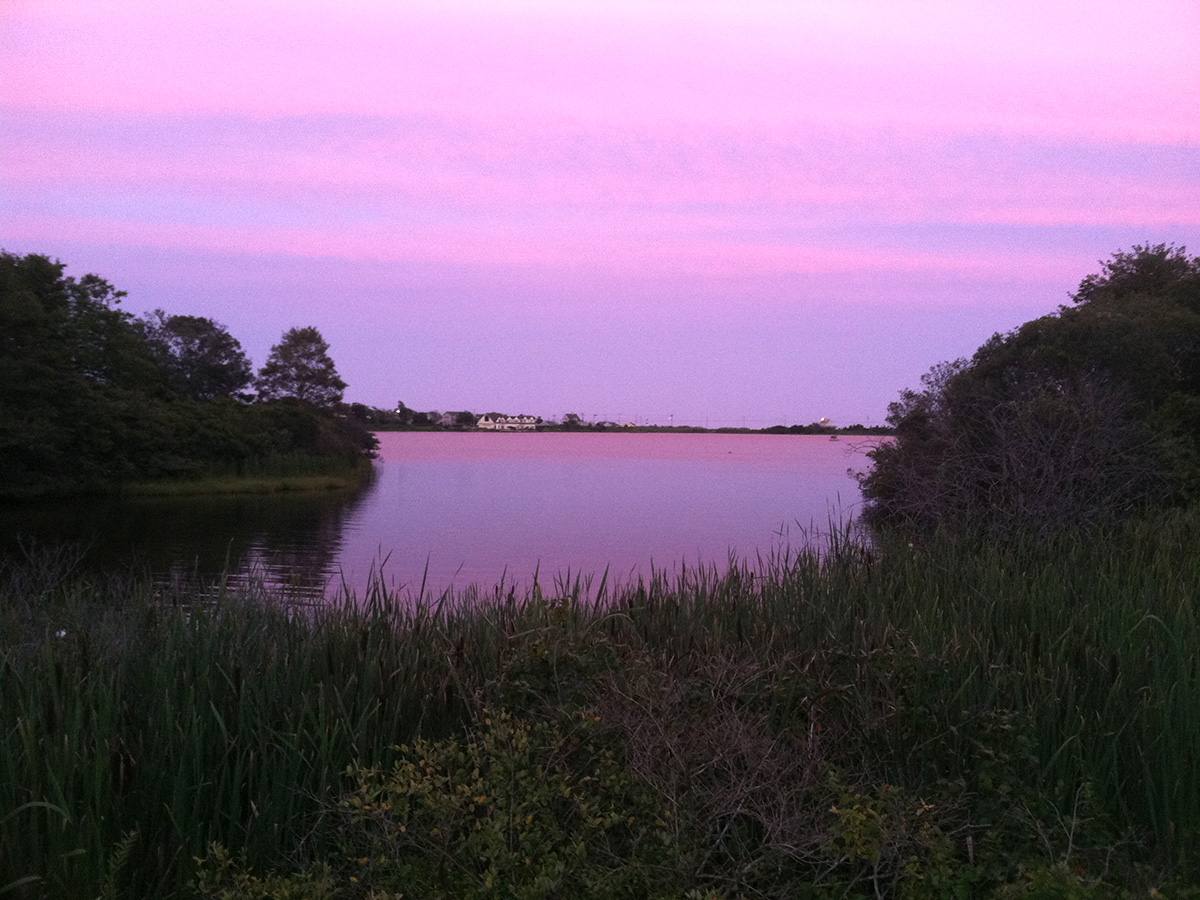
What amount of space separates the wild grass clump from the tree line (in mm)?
28839

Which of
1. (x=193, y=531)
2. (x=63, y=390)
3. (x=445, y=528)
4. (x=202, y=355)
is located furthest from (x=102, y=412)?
(x=202, y=355)

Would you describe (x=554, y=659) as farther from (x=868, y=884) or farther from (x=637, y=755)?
(x=868, y=884)

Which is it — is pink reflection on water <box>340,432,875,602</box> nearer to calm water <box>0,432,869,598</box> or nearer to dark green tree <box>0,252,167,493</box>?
calm water <box>0,432,869,598</box>

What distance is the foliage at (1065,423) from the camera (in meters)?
11.7

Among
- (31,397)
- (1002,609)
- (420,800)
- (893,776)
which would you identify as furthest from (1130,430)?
(31,397)

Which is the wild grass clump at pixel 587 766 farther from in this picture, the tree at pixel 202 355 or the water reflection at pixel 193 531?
the tree at pixel 202 355

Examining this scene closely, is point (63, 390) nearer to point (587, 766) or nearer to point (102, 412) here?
point (102, 412)

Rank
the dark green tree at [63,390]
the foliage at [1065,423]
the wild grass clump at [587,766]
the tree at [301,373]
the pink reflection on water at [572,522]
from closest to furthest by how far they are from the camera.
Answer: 1. the wild grass clump at [587,766]
2. the foliage at [1065,423]
3. the pink reflection on water at [572,522]
4. the dark green tree at [63,390]
5. the tree at [301,373]

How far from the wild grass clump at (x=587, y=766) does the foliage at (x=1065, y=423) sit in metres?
6.12

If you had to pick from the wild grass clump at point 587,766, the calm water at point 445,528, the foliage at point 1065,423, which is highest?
the foliage at point 1065,423

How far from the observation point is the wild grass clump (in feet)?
11.1

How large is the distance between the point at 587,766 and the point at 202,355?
5765cm

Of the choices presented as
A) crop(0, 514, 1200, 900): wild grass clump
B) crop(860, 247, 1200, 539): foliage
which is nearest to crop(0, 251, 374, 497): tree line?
crop(860, 247, 1200, 539): foliage

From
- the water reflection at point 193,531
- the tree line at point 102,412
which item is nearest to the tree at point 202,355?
the tree line at point 102,412
